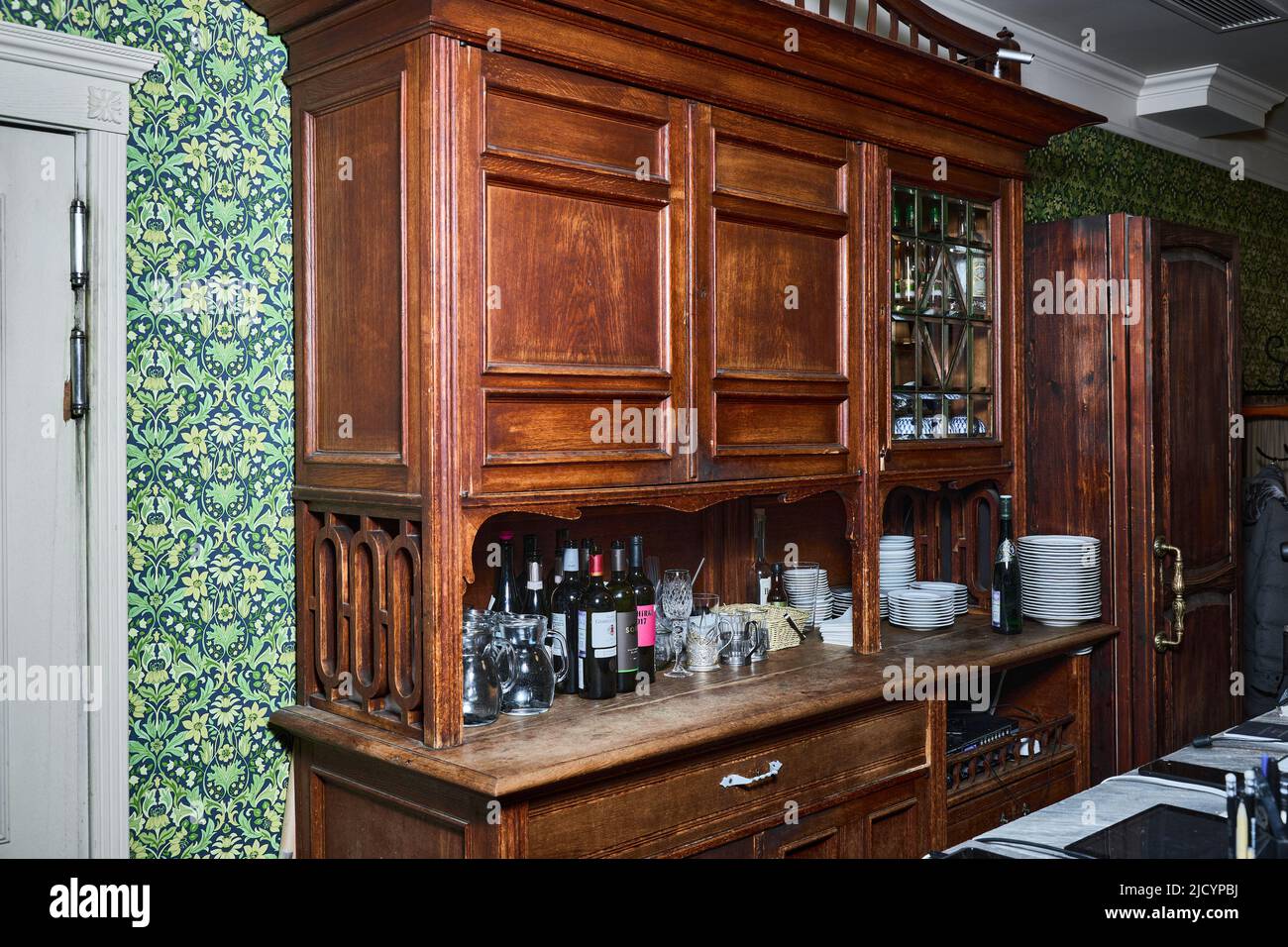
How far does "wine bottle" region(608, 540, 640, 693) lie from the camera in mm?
2664

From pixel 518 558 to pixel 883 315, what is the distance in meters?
1.21

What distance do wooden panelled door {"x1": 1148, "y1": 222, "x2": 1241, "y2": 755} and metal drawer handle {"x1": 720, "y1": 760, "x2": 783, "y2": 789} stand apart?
1.70 meters

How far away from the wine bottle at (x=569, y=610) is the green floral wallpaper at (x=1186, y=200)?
267 centimetres

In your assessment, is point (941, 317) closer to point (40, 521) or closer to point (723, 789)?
point (723, 789)

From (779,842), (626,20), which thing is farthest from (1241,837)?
(626,20)

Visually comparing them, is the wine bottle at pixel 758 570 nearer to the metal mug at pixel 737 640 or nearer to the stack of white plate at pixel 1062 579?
the metal mug at pixel 737 640

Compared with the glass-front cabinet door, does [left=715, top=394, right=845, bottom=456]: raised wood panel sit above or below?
below

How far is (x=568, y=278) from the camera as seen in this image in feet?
8.07

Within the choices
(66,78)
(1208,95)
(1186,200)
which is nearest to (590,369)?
(66,78)

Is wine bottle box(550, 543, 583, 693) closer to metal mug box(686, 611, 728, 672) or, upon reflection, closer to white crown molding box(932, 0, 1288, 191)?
metal mug box(686, 611, 728, 672)

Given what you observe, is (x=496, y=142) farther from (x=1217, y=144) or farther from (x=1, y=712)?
(x=1217, y=144)

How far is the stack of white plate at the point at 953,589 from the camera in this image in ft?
11.9

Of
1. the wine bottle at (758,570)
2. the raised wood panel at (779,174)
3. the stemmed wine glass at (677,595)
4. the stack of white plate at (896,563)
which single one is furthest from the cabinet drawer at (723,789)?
the raised wood panel at (779,174)

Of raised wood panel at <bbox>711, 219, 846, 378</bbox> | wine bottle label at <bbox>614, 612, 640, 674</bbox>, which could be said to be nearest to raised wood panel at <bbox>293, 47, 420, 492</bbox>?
wine bottle label at <bbox>614, 612, 640, 674</bbox>
